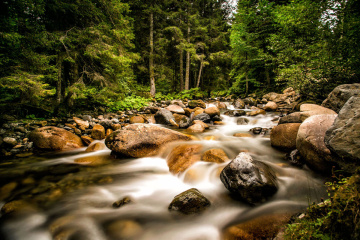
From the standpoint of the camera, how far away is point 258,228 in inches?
82.4

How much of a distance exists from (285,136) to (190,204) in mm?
3569

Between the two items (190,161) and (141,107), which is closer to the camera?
(190,161)

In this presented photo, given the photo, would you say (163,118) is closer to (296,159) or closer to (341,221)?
(296,159)

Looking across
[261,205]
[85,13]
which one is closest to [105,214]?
[261,205]

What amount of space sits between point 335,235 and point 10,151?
7.91 metres

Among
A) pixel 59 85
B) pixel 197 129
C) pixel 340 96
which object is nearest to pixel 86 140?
pixel 59 85

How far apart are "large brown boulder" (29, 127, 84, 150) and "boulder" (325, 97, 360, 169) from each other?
7.19 metres

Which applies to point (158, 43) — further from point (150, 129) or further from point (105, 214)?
point (105, 214)

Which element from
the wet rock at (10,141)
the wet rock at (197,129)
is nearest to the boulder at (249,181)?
the wet rock at (197,129)

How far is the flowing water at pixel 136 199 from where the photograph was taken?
7.81 feet

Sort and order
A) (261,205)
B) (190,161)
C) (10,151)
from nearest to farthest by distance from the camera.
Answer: (261,205) < (190,161) < (10,151)

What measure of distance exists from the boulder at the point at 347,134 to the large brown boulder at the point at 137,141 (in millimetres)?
4081

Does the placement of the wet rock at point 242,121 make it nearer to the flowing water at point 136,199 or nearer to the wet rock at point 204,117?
the wet rock at point 204,117

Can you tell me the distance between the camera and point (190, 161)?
4109 mm
